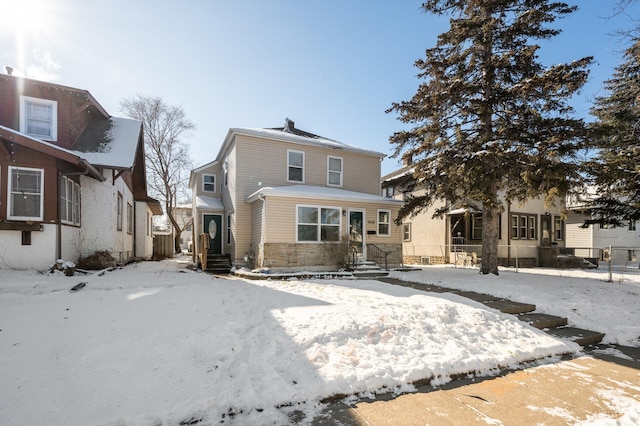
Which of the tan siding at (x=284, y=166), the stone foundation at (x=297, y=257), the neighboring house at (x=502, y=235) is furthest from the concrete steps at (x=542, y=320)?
the neighboring house at (x=502, y=235)

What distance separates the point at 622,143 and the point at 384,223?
33.2 feet

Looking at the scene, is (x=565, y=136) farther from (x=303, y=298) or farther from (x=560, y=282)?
(x=303, y=298)

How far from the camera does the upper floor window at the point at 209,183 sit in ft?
57.9

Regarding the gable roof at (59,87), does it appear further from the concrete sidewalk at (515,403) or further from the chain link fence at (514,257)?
→ the chain link fence at (514,257)

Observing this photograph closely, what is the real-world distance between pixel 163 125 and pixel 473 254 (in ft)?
85.0

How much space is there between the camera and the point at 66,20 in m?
7.96

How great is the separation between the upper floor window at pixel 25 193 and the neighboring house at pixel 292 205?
17.4ft

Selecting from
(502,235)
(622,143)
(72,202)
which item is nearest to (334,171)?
(72,202)

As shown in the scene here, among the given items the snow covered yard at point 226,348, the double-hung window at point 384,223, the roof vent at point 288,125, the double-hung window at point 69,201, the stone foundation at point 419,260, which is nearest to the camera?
the snow covered yard at point 226,348

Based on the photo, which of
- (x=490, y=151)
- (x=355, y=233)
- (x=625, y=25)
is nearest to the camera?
(x=625, y=25)

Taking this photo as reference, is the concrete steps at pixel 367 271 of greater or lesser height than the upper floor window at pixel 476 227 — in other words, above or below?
below

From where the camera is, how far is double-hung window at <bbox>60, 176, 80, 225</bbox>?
9.46 metres

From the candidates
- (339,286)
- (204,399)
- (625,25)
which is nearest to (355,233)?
(339,286)

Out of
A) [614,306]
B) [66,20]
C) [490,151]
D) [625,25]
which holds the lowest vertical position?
[614,306]
